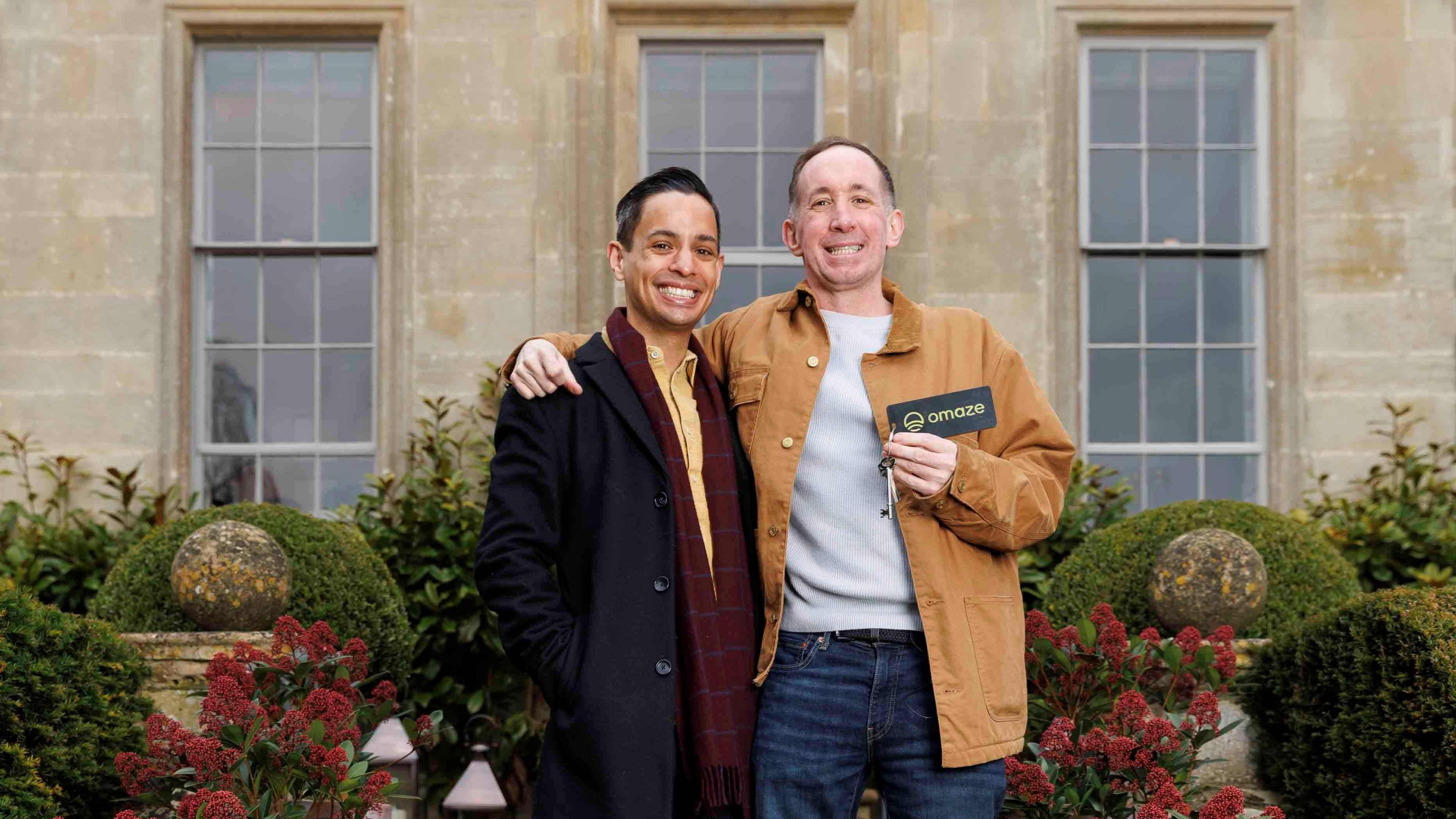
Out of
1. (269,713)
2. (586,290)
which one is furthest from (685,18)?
(269,713)

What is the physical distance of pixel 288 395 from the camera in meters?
6.30

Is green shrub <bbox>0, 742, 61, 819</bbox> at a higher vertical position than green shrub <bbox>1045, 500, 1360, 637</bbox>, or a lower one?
lower

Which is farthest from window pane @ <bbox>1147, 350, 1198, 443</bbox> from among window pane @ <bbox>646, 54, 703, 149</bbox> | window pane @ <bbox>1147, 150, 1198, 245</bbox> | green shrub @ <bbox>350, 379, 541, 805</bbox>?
green shrub @ <bbox>350, 379, 541, 805</bbox>

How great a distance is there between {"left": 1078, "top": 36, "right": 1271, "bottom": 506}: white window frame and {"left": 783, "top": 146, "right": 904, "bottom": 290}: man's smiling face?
12.9ft

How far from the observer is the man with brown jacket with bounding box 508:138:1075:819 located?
7.66 feet

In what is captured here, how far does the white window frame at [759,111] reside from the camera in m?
6.24

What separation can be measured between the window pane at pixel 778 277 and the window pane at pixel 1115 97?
160cm

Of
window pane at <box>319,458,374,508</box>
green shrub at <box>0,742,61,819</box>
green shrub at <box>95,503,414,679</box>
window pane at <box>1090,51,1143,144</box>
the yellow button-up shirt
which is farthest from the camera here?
window pane at <box>1090,51,1143,144</box>

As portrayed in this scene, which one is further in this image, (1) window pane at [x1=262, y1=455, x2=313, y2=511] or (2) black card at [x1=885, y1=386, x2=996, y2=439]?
(1) window pane at [x1=262, y1=455, x2=313, y2=511]

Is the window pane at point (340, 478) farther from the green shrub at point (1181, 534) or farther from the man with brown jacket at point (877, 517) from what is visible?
the man with brown jacket at point (877, 517)

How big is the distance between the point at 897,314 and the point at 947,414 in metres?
0.29

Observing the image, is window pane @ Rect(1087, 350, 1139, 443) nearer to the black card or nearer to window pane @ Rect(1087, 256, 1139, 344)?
window pane @ Rect(1087, 256, 1139, 344)

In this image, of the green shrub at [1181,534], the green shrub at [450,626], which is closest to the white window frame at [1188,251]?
the green shrub at [1181,534]

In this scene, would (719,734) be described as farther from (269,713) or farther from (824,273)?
(269,713)
